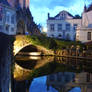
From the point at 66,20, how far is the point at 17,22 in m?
13.9

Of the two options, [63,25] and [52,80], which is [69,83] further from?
[63,25]

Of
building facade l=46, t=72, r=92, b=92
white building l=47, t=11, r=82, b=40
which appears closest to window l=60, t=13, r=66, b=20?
white building l=47, t=11, r=82, b=40

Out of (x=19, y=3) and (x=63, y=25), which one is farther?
(x=19, y=3)

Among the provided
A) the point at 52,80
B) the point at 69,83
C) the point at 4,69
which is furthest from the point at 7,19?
the point at 69,83

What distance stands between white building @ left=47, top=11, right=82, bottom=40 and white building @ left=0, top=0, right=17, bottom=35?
9.53 m

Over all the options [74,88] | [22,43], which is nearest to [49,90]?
[74,88]

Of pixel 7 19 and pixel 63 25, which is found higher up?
pixel 7 19

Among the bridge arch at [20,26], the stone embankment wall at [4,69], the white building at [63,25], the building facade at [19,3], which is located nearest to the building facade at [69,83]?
the stone embankment wall at [4,69]

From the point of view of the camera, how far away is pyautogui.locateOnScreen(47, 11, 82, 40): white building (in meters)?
43.6

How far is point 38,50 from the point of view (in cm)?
3162

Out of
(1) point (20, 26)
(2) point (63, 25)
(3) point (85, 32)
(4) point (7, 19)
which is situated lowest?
(3) point (85, 32)

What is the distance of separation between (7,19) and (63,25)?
48.0 feet

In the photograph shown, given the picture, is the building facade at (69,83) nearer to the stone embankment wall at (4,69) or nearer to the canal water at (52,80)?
the canal water at (52,80)

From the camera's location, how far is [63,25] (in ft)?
144
